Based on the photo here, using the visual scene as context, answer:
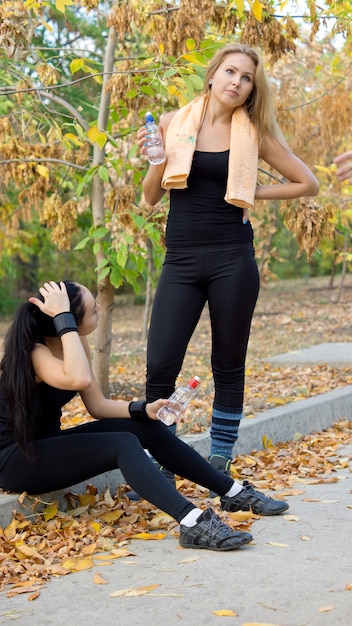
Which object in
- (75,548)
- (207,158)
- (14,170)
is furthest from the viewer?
(14,170)

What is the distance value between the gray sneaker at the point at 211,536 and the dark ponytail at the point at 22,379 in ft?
2.44

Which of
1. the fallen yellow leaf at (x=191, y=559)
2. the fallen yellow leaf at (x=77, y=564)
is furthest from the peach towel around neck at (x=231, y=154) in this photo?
the fallen yellow leaf at (x=77, y=564)

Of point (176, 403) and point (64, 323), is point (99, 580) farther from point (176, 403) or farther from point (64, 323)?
point (64, 323)

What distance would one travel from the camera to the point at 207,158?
4.58 metres

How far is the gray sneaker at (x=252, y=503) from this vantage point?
14.3 ft

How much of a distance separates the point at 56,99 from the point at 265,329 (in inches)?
313

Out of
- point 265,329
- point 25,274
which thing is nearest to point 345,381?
point 265,329

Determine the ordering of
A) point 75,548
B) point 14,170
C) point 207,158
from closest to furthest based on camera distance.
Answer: point 75,548, point 207,158, point 14,170

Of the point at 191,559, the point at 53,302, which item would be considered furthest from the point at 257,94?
the point at 191,559

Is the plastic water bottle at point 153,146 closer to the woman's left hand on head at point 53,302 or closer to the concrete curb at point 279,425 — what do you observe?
the woman's left hand on head at point 53,302

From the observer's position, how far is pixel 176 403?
426cm

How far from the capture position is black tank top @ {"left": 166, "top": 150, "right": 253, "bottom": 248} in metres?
4.55

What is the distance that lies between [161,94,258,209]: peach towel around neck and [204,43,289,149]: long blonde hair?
0.05m

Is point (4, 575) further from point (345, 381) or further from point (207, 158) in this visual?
point (345, 381)
